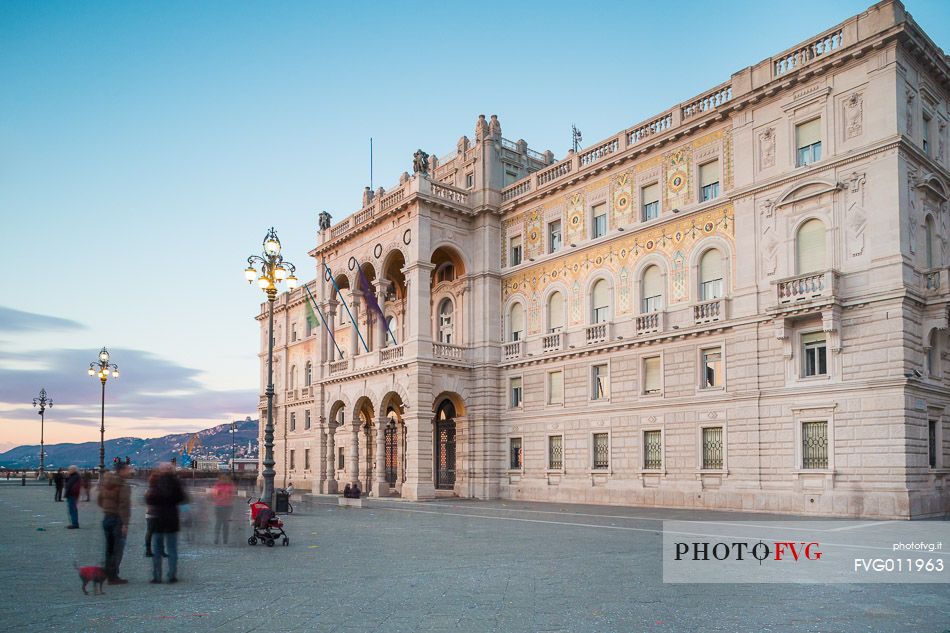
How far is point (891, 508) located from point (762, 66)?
15921 millimetres

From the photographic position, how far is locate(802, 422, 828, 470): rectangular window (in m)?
26.6

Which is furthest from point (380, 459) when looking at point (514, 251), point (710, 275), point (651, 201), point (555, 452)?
point (710, 275)

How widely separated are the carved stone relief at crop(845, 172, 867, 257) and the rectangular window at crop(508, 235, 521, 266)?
17.6m

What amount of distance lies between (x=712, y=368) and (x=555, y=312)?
9.49m

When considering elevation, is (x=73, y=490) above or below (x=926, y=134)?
below

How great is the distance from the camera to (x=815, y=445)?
26.8 m

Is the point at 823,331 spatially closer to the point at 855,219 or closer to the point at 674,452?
the point at 855,219

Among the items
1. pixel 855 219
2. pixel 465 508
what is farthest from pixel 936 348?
pixel 465 508

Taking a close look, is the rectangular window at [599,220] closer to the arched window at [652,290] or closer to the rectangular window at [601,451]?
the arched window at [652,290]

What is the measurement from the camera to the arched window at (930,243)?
1075 inches

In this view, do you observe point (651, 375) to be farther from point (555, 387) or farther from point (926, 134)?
point (926, 134)

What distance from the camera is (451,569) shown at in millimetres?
14078

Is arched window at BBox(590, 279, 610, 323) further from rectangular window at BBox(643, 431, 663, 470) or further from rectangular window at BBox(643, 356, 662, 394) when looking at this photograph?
rectangular window at BBox(643, 431, 663, 470)

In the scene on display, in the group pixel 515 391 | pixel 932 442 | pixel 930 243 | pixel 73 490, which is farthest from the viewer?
pixel 515 391
